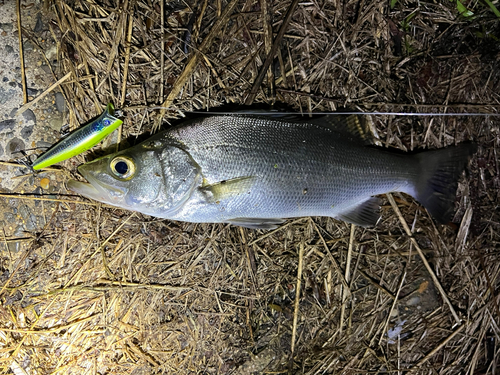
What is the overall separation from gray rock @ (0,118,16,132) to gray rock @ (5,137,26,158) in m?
0.13

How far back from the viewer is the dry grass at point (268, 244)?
2.92m

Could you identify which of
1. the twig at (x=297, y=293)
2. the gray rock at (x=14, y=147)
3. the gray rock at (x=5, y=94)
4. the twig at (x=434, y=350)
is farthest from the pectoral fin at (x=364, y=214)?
the gray rock at (x=5, y=94)

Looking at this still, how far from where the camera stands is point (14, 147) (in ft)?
9.87

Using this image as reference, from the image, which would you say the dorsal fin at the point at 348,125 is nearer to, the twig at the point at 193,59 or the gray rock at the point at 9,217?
the twig at the point at 193,59

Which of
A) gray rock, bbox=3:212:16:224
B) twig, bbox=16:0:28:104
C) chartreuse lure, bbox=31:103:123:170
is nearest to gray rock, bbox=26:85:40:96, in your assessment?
twig, bbox=16:0:28:104

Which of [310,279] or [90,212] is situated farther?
[310,279]

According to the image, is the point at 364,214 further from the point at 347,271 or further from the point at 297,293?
the point at 297,293

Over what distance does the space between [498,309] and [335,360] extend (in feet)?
6.04

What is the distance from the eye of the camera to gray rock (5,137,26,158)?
301cm

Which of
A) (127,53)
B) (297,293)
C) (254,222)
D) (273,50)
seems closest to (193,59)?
(127,53)

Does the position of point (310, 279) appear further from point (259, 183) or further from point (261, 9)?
point (261, 9)

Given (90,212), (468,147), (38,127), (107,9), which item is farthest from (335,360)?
(107,9)

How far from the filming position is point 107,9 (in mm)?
2795

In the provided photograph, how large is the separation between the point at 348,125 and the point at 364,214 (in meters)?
0.91
